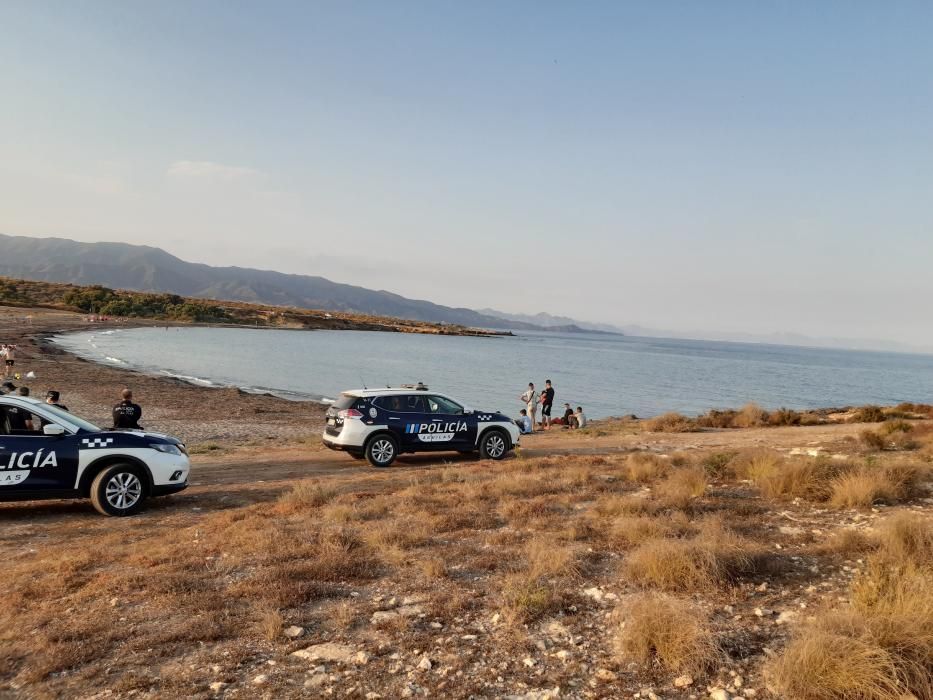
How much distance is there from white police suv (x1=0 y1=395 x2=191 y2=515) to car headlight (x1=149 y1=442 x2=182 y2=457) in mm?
14

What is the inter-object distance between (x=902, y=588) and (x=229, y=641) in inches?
215

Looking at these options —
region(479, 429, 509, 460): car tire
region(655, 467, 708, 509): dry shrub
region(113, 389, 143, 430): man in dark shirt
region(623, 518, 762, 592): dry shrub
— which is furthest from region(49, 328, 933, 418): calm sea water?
region(623, 518, 762, 592): dry shrub

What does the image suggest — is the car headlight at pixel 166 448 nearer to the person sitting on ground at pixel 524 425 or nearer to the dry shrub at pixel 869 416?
the person sitting on ground at pixel 524 425

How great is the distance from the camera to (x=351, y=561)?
22.5 feet

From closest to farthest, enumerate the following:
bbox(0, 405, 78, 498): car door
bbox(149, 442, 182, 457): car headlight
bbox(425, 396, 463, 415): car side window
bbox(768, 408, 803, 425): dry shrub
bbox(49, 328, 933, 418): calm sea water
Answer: bbox(0, 405, 78, 498): car door, bbox(149, 442, 182, 457): car headlight, bbox(425, 396, 463, 415): car side window, bbox(768, 408, 803, 425): dry shrub, bbox(49, 328, 933, 418): calm sea water

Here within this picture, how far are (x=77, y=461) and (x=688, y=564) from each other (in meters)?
8.36

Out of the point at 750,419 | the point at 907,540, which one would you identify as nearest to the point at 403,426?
the point at 907,540

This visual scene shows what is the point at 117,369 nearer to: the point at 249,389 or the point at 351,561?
the point at 249,389

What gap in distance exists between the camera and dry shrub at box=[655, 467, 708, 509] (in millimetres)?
9281

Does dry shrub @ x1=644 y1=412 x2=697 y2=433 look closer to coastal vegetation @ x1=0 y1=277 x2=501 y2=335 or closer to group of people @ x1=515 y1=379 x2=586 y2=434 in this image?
group of people @ x1=515 y1=379 x2=586 y2=434

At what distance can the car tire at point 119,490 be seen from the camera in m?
9.27

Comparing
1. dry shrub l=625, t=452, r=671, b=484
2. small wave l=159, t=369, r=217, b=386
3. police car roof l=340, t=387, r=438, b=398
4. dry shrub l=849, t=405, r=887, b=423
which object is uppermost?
police car roof l=340, t=387, r=438, b=398

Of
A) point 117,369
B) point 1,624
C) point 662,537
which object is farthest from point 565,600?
point 117,369

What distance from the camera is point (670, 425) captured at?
23891 millimetres
